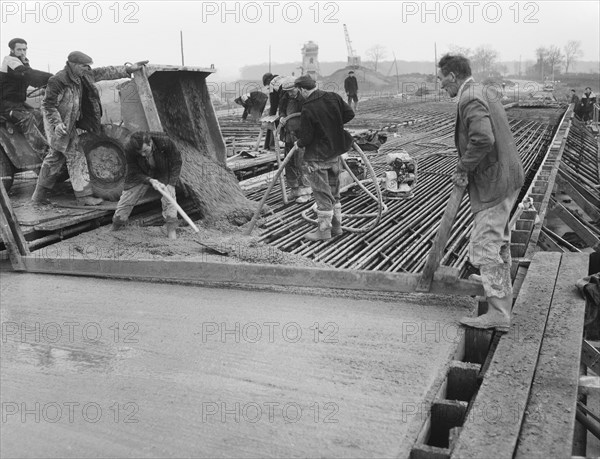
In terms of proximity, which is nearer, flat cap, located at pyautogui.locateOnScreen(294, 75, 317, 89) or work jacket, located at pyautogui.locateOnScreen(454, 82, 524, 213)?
work jacket, located at pyautogui.locateOnScreen(454, 82, 524, 213)

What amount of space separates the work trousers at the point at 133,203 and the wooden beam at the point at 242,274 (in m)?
1.10

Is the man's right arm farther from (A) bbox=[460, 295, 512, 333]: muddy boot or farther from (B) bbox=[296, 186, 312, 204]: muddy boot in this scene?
(A) bbox=[460, 295, 512, 333]: muddy boot

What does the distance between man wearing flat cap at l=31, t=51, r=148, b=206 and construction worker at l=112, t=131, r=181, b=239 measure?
2.64 ft

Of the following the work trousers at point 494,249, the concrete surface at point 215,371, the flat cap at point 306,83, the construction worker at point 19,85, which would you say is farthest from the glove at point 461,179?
the construction worker at point 19,85

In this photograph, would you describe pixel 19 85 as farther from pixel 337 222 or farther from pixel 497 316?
pixel 497 316

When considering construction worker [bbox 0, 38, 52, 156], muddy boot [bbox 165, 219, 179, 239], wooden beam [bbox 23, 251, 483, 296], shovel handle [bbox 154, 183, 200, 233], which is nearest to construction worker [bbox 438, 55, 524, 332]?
wooden beam [bbox 23, 251, 483, 296]

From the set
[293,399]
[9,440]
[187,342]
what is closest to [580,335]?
[293,399]

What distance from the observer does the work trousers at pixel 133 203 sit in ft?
19.7

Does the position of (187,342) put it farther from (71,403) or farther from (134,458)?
(134,458)

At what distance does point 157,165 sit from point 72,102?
4.05 feet

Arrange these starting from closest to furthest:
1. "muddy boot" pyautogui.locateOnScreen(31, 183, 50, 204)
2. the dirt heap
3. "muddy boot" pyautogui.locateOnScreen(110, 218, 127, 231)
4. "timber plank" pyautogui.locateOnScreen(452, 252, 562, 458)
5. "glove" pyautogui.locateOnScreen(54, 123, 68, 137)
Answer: "timber plank" pyautogui.locateOnScreen(452, 252, 562, 458) < "muddy boot" pyautogui.locateOnScreen(110, 218, 127, 231) < "glove" pyautogui.locateOnScreen(54, 123, 68, 137) < the dirt heap < "muddy boot" pyautogui.locateOnScreen(31, 183, 50, 204)

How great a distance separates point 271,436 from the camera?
272 centimetres

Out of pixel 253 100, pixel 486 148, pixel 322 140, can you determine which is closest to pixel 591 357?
pixel 486 148

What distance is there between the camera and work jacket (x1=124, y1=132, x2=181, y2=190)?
5918mm
